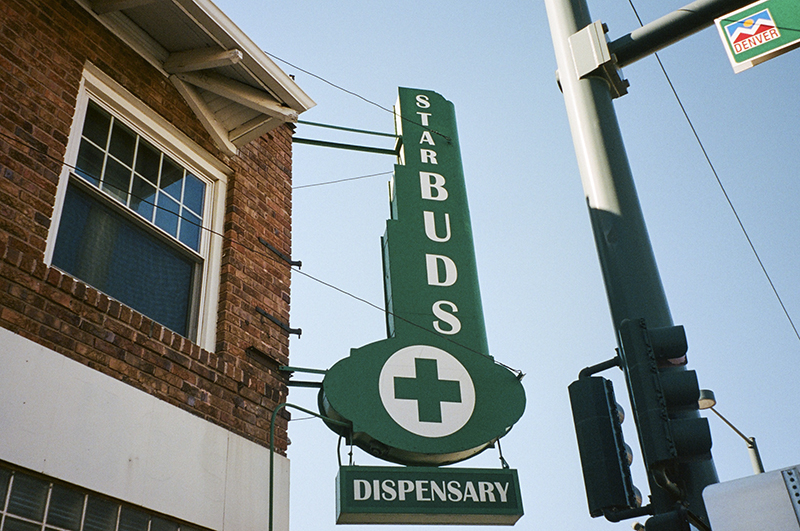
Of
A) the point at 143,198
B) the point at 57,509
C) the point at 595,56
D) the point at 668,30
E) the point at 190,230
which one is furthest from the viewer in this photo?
the point at 190,230

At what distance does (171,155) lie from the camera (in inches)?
293

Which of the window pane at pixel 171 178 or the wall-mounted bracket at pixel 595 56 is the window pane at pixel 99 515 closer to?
the window pane at pixel 171 178

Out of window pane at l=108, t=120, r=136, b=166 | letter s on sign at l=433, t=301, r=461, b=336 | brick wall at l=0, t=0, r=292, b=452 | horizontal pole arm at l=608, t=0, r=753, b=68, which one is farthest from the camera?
letter s on sign at l=433, t=301, r=461, b=336

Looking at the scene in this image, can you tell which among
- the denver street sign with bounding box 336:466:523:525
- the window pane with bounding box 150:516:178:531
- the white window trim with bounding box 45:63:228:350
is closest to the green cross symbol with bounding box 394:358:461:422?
the denver street sign with bounding box 336:466:523:525

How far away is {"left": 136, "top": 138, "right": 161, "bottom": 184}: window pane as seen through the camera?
7.11m

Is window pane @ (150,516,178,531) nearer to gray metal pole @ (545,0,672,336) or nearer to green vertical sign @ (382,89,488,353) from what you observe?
green vertical sign @ (382,89,488,353)

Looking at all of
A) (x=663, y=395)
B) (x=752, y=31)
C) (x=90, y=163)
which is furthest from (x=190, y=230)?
(x=752, y=31)

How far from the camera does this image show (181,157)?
7551 millimetres

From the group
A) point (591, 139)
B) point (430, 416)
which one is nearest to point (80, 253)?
point (430, 416)

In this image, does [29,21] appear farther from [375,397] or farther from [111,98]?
[375,397]

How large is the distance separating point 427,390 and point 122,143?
11.5 feet

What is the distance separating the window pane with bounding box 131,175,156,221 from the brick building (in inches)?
0.5

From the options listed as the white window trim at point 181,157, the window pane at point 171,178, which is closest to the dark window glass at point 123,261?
the white window trim at point 181,157

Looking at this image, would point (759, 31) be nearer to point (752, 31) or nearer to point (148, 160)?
point (752, 31)
